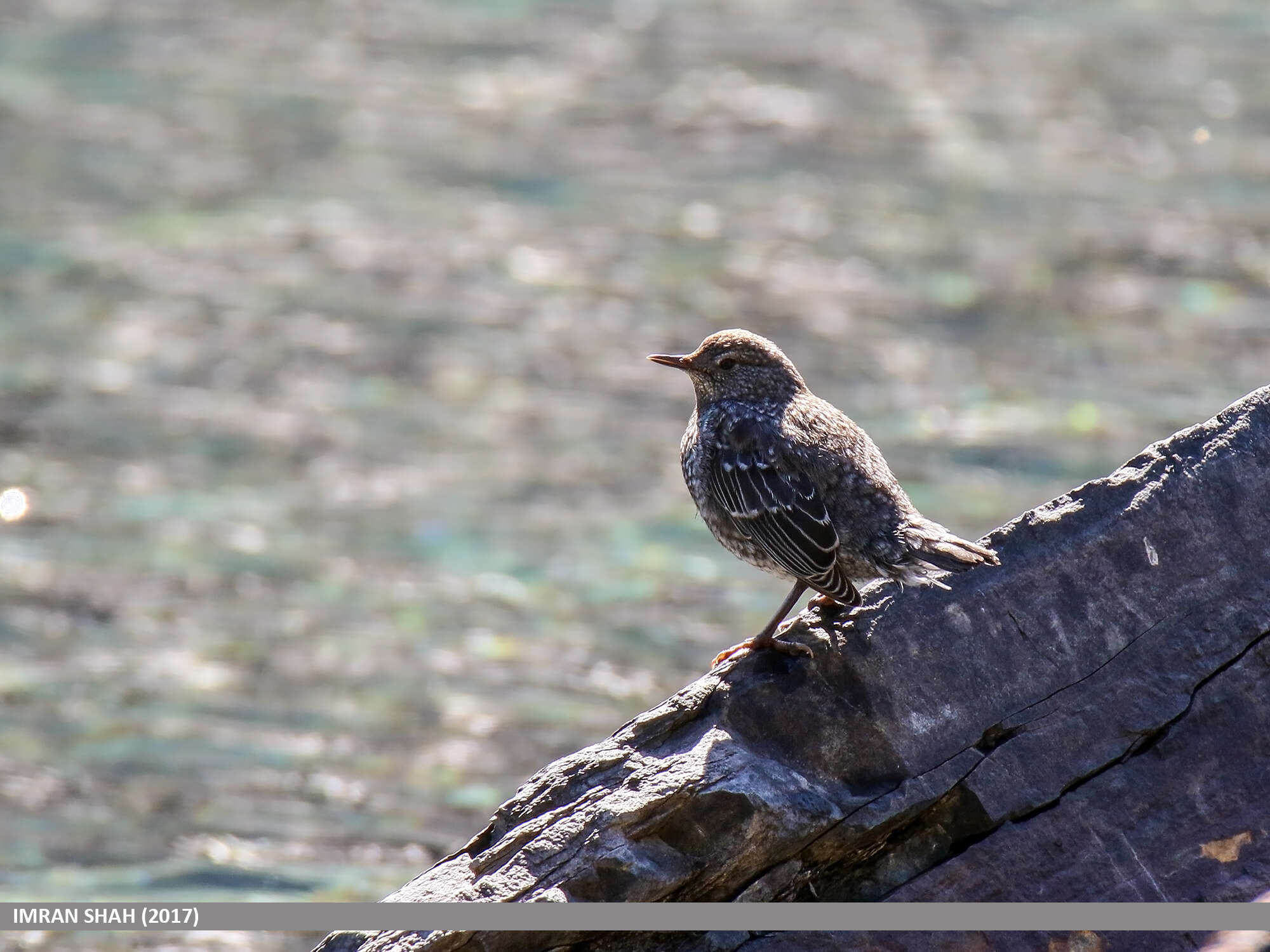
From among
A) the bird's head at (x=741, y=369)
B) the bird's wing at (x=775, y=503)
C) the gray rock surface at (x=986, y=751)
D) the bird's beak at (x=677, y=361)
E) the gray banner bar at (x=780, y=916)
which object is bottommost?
the gray banner bar at (x=780, y=916)

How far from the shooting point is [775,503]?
6.89 metres

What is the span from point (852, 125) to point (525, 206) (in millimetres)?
3987

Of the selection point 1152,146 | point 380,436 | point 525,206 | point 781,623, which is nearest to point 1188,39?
point 1152,146

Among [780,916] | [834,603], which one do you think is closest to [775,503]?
[834,603]

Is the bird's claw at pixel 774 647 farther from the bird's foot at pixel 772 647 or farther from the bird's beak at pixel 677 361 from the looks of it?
the bird's beak at pixel 677 361

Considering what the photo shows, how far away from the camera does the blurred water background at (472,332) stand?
10.9 m

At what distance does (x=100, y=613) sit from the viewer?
472 inches

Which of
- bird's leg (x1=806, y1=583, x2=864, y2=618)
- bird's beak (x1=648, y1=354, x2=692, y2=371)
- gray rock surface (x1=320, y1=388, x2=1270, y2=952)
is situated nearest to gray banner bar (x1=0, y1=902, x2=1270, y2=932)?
gray rock surface (x1=320, y1=388, x2=1270, y2=952)

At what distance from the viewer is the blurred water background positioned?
10.9 metres

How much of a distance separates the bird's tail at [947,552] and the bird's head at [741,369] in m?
1.30

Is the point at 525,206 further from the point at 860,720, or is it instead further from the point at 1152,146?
the point at 860,720

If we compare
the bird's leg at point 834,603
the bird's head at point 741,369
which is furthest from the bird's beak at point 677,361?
the bird's leg at point 834,603

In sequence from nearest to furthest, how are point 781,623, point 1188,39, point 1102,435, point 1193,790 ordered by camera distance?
1. point 1193,790
2. point 781,623
3. point 1102,435
4. point 1188,39

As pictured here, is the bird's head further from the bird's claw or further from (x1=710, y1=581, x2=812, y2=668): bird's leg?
the bird's claw
